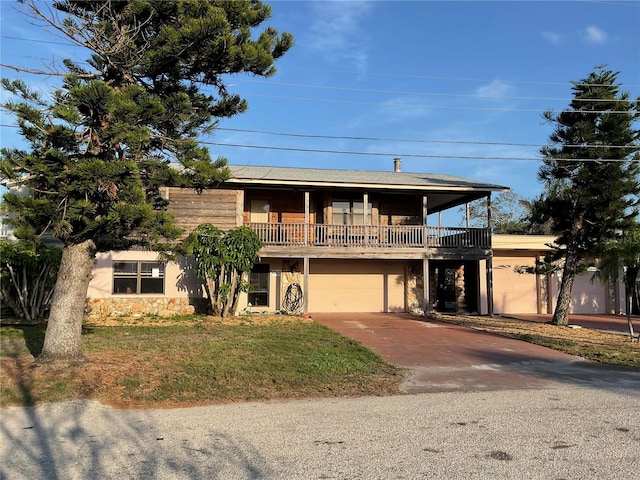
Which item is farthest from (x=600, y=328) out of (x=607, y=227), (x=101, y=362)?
(x=101, y=362)

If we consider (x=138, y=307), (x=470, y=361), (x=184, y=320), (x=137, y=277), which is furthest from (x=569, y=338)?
(x=137, y=277)

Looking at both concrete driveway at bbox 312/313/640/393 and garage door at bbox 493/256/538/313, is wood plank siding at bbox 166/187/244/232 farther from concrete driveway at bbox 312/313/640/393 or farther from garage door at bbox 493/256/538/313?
garage door at bbox 493/256/538/313

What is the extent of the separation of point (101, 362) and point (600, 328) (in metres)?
15.0

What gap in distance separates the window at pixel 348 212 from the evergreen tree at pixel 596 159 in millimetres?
6993

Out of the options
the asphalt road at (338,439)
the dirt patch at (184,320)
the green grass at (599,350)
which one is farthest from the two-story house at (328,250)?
the asphalt road at (338,439)

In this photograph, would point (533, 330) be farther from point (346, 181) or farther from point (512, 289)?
point (346, 181)

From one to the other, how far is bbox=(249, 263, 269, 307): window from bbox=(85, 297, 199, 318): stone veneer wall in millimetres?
2681

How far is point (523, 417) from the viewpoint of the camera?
6031 mm

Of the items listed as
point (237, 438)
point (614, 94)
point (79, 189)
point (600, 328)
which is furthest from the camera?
point (600, 328)

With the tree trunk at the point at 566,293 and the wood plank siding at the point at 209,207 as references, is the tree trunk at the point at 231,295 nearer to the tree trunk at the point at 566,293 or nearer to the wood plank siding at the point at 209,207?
the wood plank siding at the point at 209,207

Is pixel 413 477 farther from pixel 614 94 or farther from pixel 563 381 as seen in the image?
pixel 614 94

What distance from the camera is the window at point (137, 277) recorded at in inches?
674

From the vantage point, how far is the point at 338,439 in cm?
519

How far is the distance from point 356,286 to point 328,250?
3073mm
